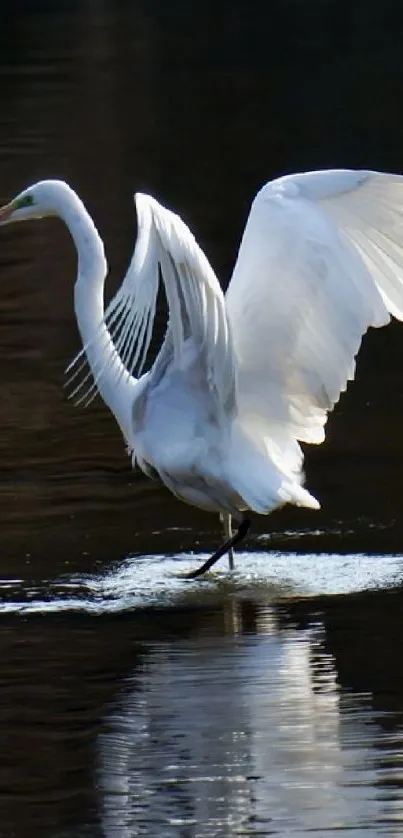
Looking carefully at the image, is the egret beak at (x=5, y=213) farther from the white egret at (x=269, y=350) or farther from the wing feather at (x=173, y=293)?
the wing feather at (x=173, y=293)

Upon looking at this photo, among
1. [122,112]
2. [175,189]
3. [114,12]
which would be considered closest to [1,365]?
[175,189]

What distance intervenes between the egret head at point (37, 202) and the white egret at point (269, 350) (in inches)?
6.2

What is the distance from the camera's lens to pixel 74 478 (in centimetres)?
931

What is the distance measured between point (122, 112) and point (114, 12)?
14838 millimetres

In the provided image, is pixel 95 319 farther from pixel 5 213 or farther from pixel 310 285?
pixel 310 285

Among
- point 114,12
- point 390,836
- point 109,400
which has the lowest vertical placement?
point 390,836

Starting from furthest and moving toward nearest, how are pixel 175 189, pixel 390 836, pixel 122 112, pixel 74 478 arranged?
1. pixel 122 112
2. pixel 175 189
3. pixel 74 478
4. pixel 390 836

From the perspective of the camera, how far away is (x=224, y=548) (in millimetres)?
7809

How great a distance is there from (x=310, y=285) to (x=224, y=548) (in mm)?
1089

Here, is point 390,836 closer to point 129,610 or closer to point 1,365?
point 129,610

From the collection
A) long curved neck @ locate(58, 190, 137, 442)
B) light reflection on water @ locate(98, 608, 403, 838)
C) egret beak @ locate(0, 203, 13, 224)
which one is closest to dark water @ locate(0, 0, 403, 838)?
light reflection on water @ locate(98, 608, 403, 838)

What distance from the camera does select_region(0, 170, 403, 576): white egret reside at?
7441mm

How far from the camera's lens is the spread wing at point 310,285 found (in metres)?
7.45

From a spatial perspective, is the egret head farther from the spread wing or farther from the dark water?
the dark water
